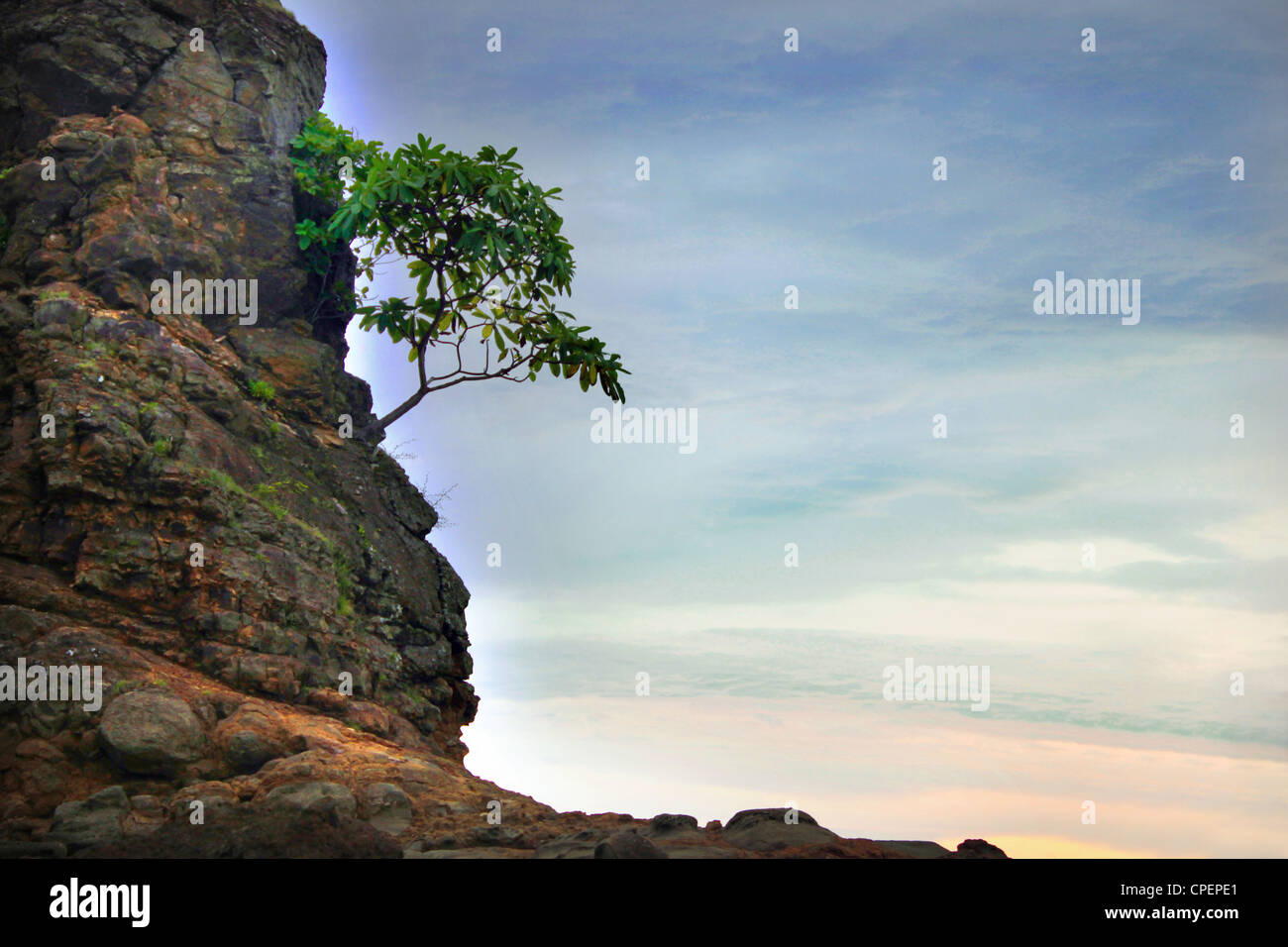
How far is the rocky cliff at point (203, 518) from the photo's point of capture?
412 inches

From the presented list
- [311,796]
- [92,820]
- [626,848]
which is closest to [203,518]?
[92,820]

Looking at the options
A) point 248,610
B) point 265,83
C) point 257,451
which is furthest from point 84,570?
point 265,83

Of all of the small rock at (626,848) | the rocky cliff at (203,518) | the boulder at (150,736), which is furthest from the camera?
the boulder at (150,736)

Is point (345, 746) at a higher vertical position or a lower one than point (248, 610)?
lower

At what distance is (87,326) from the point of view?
14.1m

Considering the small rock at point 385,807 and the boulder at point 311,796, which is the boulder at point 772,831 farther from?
the boulder at point 311,796

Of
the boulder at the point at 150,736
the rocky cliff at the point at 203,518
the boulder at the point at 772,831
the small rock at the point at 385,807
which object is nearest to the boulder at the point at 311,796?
the rocky cliff at the point at 203,518

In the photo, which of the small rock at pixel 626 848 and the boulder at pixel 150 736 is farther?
the boulder at pixel 150 736

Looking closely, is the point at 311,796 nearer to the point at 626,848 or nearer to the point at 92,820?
the point at 92,820

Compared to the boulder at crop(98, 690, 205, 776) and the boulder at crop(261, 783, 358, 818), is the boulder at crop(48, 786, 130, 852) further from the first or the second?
the boulder at crop(261, 783, 358, 818)

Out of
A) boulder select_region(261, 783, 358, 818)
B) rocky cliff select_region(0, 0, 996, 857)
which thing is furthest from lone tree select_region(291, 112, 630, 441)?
boulder select_region(261, 783, 358, 818)

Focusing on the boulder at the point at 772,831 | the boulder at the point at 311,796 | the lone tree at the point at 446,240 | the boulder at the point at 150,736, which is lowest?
the boulder at the point at 772,831

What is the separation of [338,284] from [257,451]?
15.4ft
